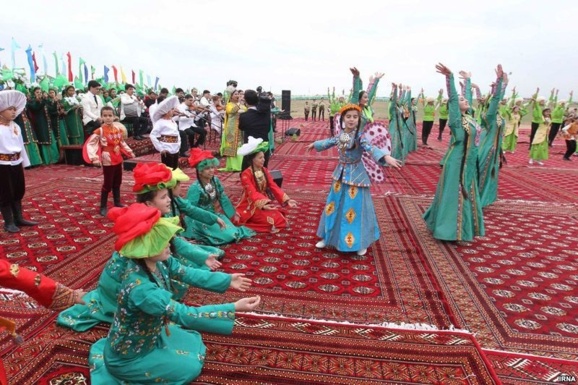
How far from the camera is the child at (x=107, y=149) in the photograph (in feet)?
16.4

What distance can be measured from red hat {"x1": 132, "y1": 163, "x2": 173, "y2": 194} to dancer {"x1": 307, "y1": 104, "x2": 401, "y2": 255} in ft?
6.06

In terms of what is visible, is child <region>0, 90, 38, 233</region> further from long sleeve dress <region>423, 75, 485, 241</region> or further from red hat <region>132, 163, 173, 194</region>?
long sleeve dress <region>423, 75, 485, 241</region>

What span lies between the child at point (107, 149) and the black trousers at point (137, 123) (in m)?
6.74

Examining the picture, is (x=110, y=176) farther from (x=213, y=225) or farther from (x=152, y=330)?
(x=152, y=330)

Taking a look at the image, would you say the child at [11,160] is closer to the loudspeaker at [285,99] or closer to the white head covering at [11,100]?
the white head covering at [11,100]

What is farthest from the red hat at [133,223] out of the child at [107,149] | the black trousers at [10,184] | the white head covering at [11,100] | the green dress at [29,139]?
the green dress at [29,139]

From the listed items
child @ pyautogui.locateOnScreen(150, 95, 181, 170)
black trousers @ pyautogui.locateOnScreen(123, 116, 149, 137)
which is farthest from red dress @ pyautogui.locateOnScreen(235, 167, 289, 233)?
black trousers @ pyautogui.locateOnScreen(123, 116, 149, 137)

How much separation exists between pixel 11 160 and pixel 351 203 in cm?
367

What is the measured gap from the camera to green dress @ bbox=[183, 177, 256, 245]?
14.0 feet

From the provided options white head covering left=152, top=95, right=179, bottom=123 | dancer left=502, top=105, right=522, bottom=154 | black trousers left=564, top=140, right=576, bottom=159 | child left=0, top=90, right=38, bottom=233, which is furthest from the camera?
dancer left=502, top=105, right=522, bottom=154

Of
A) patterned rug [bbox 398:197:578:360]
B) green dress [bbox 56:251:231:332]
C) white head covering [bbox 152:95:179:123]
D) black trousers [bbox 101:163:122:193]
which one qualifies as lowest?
patterned rug [bbox 398:197:578:360]

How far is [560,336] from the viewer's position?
2.85 meters

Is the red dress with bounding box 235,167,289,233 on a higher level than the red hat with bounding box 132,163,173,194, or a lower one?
lower

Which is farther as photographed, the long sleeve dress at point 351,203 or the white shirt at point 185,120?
the white shirt at point 185,120
